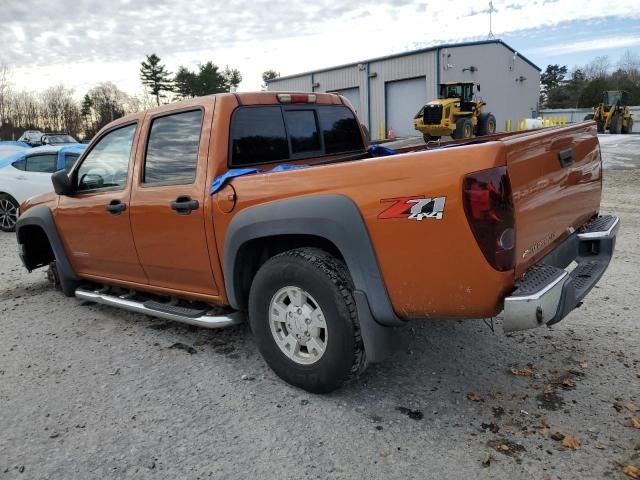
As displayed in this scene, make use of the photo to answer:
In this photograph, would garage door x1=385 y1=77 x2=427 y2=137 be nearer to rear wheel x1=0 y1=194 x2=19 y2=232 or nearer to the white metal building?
the white metal building

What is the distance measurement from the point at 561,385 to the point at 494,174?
67.1 inches

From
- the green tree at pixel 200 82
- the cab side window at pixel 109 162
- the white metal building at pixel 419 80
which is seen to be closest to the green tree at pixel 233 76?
the green tree at pixel 200 82

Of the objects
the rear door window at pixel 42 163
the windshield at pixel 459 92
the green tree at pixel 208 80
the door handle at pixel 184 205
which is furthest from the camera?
the green tree at pixel 208 80

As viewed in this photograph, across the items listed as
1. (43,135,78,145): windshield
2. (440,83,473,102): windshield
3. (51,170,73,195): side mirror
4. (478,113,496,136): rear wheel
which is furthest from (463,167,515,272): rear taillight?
(43,135,78,145): windshield

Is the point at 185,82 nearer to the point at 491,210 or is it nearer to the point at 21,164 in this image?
the point at 21,164

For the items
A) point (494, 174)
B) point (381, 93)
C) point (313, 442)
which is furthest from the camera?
point (381, 93)

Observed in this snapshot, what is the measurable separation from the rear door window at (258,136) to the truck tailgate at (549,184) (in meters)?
1.84

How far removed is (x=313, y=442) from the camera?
2898 mm

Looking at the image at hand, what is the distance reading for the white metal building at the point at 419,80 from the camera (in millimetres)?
30844

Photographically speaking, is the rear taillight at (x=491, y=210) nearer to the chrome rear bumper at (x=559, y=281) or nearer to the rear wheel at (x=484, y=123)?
the chrome rear bumper at (x=559, y=281)

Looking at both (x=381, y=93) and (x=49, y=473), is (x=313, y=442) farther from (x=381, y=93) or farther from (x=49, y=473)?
(x=381, y=93)

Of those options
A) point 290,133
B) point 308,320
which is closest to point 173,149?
point 290,133

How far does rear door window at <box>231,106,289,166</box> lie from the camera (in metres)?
3.77

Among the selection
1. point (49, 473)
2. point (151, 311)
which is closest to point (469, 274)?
point (49, 473)
